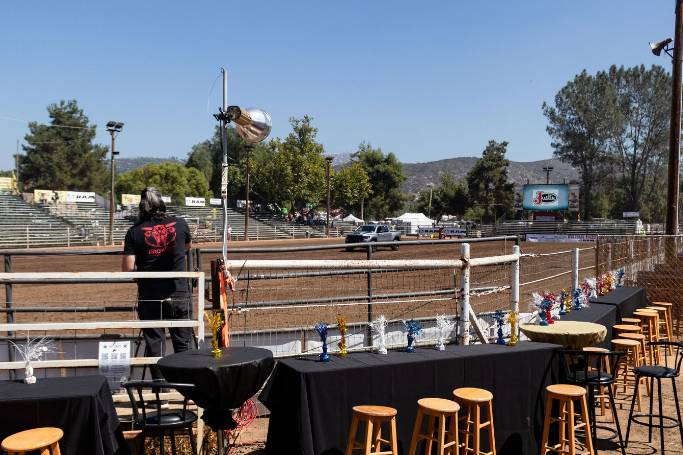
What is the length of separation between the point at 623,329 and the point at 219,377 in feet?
21.2

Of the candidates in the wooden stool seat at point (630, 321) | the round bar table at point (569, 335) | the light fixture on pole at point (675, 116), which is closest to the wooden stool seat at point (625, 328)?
the wooden stool seat at point (630, 321)

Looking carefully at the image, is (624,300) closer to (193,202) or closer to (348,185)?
(193,202)

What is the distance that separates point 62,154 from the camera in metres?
78.5

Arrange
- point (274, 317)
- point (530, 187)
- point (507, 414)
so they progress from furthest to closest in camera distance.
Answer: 1. point (530, 187)
2. point (274, 317)
3. point (507, 414)

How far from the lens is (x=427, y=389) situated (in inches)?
191

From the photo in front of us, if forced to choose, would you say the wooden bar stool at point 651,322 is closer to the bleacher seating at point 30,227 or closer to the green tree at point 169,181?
the bleacher seating at point 30,227

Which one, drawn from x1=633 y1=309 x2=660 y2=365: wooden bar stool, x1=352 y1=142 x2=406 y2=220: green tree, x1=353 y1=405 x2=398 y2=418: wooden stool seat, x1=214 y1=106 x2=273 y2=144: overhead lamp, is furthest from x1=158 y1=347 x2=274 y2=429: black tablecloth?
x1=352 y1=142 x2=406 y2=220: green tree

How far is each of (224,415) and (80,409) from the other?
993 mm

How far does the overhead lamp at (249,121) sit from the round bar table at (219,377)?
2099 mm

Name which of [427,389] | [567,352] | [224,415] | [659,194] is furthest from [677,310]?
[659,194]

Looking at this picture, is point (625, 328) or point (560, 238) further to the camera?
point (560, 238)

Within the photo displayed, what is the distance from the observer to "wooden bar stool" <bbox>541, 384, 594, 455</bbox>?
4.93 m

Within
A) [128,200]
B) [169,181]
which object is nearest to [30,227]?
[128,200]

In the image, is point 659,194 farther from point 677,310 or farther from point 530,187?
point 677,310
